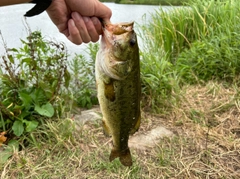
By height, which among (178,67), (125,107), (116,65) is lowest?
(178,67)

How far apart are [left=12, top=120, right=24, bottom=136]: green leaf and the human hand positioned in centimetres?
121

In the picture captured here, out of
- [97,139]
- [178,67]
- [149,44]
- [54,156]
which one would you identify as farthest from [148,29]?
[54,156]

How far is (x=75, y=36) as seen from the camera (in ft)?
5.14

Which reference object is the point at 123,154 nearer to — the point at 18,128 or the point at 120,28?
the point at 120,28

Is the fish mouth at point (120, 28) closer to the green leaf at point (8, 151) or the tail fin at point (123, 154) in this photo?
the tail fin at point (123, 154)

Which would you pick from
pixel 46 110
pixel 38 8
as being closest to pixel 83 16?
pixel 38 8

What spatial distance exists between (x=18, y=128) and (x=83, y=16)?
1331 mm

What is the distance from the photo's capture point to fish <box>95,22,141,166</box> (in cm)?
142

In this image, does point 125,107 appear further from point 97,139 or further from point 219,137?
point 219,137

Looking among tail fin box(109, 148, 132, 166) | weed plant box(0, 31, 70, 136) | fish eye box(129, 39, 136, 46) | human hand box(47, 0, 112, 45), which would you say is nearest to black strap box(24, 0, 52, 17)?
human hand box(47, 0, 112, 45)

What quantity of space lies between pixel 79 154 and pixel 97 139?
0.25 m

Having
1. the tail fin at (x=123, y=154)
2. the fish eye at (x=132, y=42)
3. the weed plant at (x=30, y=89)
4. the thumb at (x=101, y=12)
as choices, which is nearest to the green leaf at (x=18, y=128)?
the weed plant at (x=30, y=89)

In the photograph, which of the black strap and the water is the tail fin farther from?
the water

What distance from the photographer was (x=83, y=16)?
1.56m
